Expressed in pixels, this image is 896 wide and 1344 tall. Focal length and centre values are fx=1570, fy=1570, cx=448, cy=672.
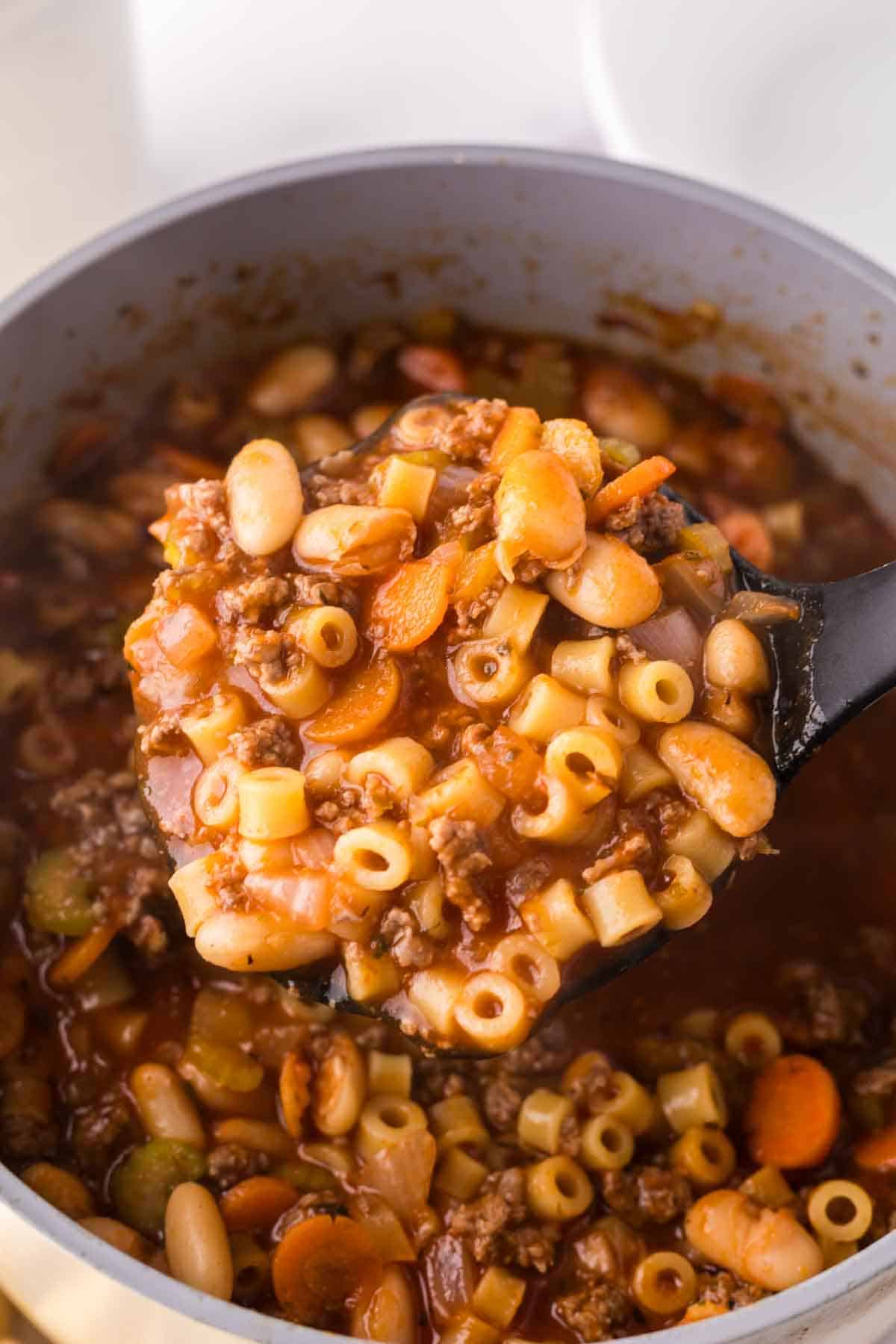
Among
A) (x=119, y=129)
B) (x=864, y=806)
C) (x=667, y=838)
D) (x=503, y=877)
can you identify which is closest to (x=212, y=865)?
(x=503, y=877)

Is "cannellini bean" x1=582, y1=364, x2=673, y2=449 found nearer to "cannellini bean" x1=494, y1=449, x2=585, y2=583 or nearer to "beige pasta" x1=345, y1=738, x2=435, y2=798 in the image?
"cannellini bean" x1=494, y1=449, x2=585, y2=583

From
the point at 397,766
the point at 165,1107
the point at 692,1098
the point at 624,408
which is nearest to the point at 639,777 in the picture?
the point at 397,766

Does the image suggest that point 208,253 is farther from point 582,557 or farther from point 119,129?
point 582,557

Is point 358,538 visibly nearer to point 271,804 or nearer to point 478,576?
point 478,576

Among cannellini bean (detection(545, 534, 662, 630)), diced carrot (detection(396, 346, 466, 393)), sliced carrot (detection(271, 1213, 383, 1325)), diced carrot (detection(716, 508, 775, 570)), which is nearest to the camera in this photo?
cannellini bean (detection(545, 534, 662, 630))

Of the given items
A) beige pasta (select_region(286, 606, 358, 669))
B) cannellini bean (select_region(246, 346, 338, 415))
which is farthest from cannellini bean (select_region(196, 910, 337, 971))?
cannellini bean (select_region(246, 346, 338, 415))

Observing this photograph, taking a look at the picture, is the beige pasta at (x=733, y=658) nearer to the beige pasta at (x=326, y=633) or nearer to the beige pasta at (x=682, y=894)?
the beige pasta at (x=682, y=894)
